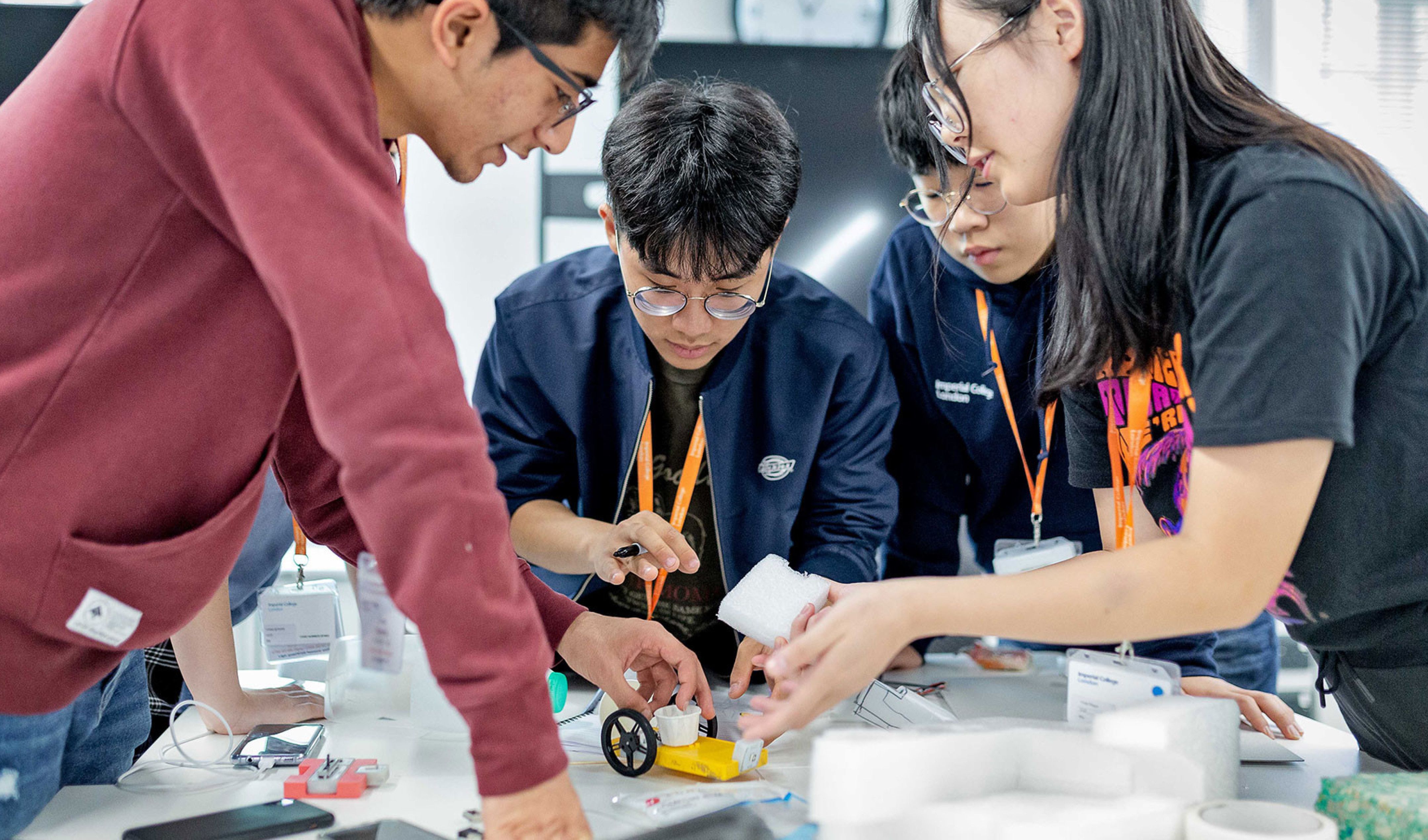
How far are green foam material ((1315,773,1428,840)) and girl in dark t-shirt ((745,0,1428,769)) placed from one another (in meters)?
0.20

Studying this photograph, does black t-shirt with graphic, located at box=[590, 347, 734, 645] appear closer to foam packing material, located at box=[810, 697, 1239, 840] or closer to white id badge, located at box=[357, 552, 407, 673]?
foam packing material, located at box=[810, 697, 1239, 840]

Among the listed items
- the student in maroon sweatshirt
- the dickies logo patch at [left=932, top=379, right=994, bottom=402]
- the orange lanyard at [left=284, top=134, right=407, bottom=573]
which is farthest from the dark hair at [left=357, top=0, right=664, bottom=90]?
the dickies logo patch at [left=932, top=379, right=994, bottom=402]

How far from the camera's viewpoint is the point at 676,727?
1314mm

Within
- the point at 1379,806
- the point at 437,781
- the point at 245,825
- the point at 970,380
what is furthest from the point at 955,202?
the point at 245,825

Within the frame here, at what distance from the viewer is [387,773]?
125 centimetres

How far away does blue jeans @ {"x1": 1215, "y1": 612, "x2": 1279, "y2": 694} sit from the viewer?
6.49 ft

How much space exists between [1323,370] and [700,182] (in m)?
0.97

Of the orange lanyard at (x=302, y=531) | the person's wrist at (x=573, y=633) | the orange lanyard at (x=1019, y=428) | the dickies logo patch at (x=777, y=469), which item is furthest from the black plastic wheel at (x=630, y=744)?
the orange lanyard at (x=1019, y=428)

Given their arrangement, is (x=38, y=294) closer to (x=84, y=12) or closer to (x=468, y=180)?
(x=84, y=12)

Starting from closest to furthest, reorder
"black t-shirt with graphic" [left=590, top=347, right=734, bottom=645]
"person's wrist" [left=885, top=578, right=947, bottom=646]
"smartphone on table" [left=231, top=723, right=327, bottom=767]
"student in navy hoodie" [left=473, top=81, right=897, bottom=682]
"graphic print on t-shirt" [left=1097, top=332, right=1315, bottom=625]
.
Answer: "person's wrist" [left=885, top=578, right=947, bottom=646] < "graphic print on t-shirt" [left=1097, top=332, right=1315, bottom=625] < "smartphone on table" [left=231, top=723, right=327, bottom=767] < "student in navy hoodie" [left=473, top=81, right=897, bottom=682] < "black t-shirt with graphic" [left=590, top=347, right=734, bottom=645]

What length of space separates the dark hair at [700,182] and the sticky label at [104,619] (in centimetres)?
94

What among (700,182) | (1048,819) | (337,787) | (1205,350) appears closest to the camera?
(1048,819)

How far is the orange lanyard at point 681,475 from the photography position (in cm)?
187

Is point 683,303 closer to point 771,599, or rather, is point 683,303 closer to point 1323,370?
point 771,599
